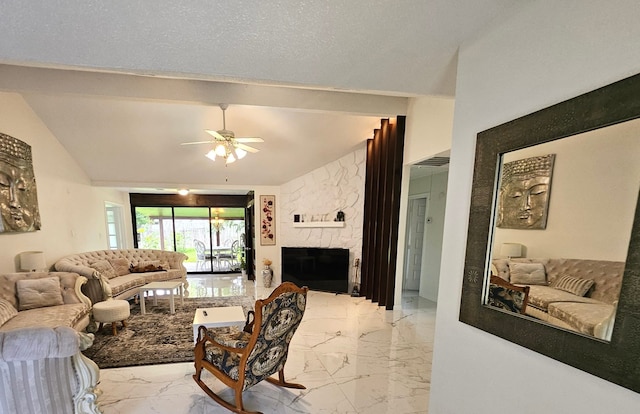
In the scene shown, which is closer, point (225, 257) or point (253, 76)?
point (253, 76)

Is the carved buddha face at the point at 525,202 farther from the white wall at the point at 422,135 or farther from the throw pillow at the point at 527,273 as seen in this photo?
the white wall at the point at 422,135

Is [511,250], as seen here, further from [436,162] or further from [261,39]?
[436,162]

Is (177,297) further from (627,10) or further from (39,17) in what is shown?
(627,10)

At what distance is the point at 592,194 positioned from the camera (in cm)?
81

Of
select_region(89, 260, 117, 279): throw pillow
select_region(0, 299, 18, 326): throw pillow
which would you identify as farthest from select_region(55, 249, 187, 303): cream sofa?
select_region(0, 299, 18, 326): throw pillow

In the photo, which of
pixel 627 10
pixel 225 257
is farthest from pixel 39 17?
pixel 225 257

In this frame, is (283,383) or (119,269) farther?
(119,269)

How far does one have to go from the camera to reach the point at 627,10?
720mm

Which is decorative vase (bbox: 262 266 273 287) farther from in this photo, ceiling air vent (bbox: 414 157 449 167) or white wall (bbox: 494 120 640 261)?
white wall (bbox: 494 120 640 261)

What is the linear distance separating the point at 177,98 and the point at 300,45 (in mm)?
2460

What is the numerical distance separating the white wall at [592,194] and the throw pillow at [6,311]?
4.55m

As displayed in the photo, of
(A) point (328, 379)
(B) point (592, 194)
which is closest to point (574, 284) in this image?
(B) point (592, 194)

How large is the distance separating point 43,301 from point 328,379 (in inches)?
142

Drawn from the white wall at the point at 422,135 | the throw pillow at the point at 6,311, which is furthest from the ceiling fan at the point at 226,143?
the throw pillow at the point at 6,311
